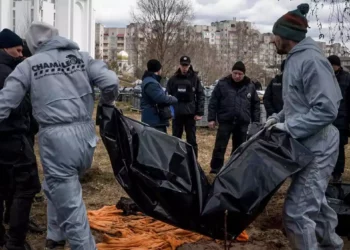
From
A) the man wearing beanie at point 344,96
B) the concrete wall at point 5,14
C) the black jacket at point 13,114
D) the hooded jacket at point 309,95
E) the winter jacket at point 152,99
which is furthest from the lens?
the concrete wall at point 5,14

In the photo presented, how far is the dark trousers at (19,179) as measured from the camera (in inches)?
166

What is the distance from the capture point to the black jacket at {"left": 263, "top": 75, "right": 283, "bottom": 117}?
784cm

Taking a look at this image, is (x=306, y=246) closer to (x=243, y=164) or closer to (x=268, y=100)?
(x=243, y=164)

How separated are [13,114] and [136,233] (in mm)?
1546

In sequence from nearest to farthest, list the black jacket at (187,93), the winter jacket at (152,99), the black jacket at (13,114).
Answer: the black jacket at (13,114), the winter jacket at (152,99), the black jacket at (187,93)

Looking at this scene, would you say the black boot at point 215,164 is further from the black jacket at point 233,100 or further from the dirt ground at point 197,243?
the black jacket at point 233,100

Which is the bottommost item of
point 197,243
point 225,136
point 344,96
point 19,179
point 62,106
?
point 197,243

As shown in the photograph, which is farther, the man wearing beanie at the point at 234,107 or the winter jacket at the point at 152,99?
the man wearing beanie at the point at 234,107

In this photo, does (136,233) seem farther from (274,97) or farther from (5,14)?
(5,14)

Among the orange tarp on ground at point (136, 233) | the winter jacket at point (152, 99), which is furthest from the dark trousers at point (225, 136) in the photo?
the orange tarp on ground at point (136, 233)

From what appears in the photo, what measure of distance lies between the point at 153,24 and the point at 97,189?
3281 centimetres

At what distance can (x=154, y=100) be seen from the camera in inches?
278

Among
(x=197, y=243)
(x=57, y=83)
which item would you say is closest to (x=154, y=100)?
(x=197, y=243)

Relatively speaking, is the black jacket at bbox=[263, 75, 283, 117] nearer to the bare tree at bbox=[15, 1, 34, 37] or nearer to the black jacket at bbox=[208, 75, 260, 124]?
the black jacket at bbox=[208, 75, 260, 124]
